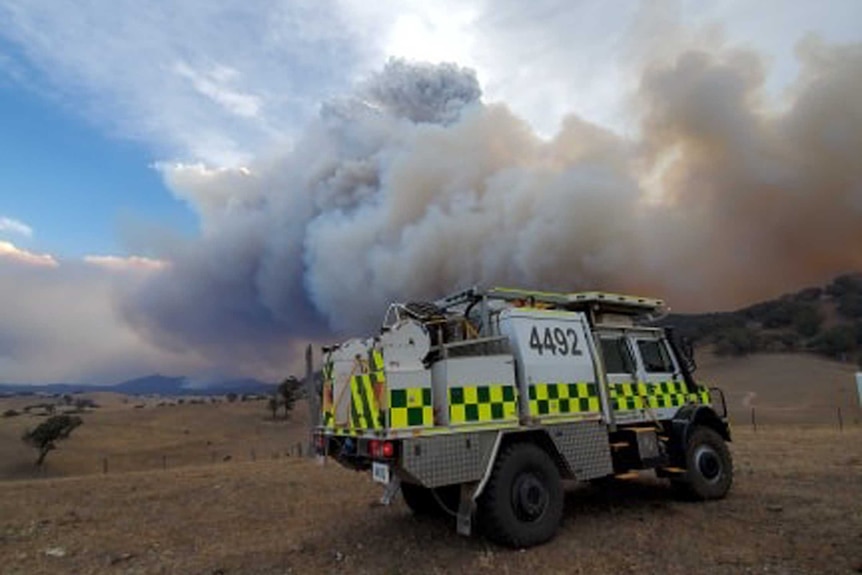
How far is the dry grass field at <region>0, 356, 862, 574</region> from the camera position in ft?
19.0

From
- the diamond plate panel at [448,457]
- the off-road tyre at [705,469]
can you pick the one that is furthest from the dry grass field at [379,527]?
the diamond plate panel at [448,457]

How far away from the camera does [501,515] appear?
19.9ft

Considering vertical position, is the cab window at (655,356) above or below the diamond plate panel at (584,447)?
above

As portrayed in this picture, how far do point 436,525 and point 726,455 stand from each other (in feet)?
13.3

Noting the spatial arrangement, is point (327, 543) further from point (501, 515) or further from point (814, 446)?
point (814, 446)

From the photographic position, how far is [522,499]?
6.26 metres

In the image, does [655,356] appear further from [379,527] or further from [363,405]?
[363,405]

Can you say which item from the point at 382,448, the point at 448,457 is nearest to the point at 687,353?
the point at 448,457

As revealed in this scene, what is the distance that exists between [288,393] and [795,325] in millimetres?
44730

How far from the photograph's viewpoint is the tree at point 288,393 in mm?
49719

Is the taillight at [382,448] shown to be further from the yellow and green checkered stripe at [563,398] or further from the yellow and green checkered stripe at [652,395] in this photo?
the yellow and green checkered stripe at [652,395]

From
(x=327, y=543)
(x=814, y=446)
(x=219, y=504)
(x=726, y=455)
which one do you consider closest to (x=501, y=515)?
(x=327, y=543)

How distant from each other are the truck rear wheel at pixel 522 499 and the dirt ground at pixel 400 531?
181 millimetres

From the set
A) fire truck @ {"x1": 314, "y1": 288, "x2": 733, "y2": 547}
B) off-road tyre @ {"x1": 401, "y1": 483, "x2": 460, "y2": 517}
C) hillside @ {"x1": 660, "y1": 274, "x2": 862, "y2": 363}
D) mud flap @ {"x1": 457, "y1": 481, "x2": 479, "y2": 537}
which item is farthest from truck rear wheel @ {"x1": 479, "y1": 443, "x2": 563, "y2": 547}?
hillside @ {"x1": 660, "y1": 274, "x2": 862, "y2": 363}
